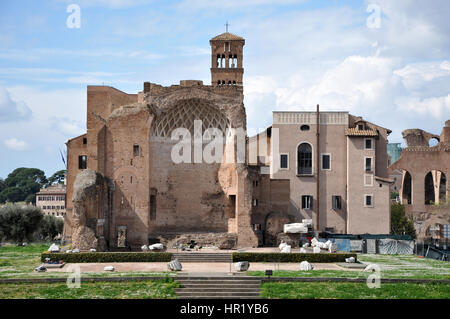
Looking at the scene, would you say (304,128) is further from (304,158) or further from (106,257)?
(106,257)

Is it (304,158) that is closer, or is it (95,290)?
(95,290)

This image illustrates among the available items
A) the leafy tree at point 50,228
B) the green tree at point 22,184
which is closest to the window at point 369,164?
the leafy tree at point 50,228

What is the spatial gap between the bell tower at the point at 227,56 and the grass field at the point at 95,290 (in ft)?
153

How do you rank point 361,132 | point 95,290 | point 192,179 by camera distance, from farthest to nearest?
point 361,132, point 192,179, point 95,290

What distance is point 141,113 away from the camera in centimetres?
4841

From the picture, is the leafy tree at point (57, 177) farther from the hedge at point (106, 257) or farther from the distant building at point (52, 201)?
the hedge at point (106, 257)

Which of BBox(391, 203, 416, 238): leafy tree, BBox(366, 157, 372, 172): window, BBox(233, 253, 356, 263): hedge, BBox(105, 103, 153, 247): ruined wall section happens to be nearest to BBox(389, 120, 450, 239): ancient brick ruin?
BBox(391, 203, 416, 238): leafy tree

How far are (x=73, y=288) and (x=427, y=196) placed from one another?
5015 centimetres

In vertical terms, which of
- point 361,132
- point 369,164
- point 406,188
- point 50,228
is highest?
point 361,132

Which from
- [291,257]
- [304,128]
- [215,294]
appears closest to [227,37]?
[304,128]

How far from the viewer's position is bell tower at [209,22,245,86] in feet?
245

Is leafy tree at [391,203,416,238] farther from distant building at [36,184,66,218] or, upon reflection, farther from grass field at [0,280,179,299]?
distant building at [36,184,66,218]

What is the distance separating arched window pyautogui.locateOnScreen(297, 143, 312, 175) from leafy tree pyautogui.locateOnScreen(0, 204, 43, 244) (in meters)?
22.7

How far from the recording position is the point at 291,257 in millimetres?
39438
